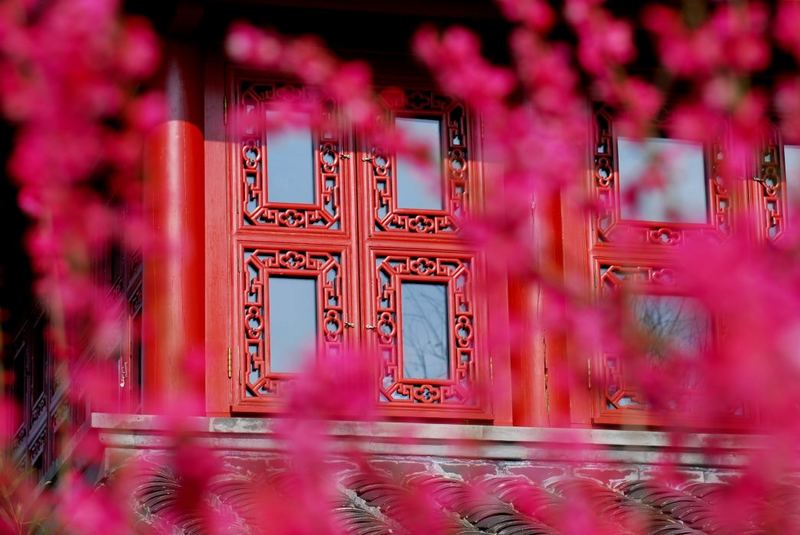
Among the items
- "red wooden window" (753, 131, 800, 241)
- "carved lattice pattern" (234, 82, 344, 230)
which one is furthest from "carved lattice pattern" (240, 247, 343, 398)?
"red wooden window" (753, 131, 800, 241)

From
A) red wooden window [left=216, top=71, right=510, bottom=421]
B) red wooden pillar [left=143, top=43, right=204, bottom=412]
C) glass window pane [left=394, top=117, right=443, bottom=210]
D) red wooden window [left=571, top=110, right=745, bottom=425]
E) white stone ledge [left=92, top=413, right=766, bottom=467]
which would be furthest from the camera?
glass window pane [left=394, top=117, right=443, bottom=210]

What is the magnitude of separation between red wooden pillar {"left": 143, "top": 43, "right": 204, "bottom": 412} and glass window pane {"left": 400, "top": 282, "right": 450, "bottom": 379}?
0.85 meters

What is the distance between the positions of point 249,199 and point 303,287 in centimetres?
43

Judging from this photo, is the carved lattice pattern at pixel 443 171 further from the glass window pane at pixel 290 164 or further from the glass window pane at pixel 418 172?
the glass window pane at pixel 290 164

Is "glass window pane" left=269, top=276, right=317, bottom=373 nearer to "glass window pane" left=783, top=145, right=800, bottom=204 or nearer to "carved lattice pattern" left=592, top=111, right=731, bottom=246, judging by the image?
"carved lattice pattern" left=592, top=111, right=731, bottom=246

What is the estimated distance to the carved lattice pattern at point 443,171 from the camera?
806 centimetres

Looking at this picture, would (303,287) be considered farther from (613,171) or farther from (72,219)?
(72,219)

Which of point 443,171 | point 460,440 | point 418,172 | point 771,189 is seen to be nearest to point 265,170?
point 418,172

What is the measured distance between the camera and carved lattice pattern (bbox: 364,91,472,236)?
8062 mm

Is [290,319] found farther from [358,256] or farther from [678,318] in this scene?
[678,318]

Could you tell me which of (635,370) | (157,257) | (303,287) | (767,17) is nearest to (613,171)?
(767,17)

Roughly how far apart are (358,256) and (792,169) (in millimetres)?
2010

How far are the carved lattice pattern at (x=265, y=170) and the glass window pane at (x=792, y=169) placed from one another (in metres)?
1.97

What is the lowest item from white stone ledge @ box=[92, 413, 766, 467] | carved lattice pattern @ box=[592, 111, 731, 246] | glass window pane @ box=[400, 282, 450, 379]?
white stone ledge @ box=[92, 413, 766, 467]
